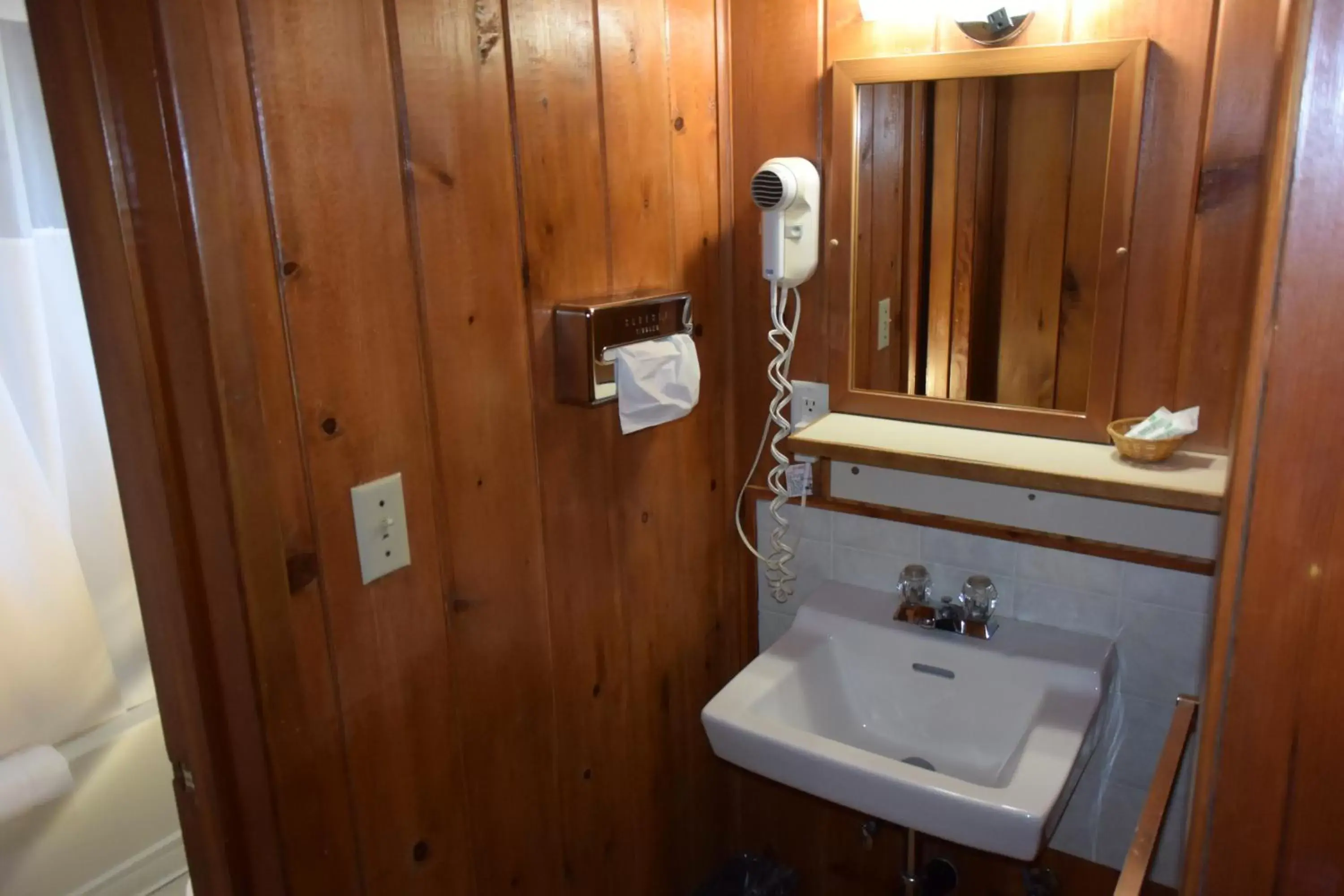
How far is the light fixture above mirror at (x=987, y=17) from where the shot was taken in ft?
4.11

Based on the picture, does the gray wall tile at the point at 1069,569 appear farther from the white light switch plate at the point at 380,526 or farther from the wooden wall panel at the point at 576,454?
the white light switch plate at the point at 380,526

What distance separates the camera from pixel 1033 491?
140 centimetres

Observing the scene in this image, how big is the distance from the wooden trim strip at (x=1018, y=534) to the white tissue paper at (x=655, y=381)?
376 millimetres

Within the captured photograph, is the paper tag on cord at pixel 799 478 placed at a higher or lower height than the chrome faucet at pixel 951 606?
higher

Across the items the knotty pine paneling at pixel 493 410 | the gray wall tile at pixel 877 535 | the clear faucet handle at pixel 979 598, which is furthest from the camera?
the gray wall tile at pixel 877 535

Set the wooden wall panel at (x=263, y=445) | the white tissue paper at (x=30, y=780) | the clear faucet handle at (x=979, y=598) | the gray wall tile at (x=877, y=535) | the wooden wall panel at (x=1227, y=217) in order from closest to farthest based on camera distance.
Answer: the wooden wall panel at (x=263, y=445) → the wooden wall panel at (x=1227, y=217) → the clear faucet handle at (x=979, y=598) → the gray wall tile at (x=877, y=535) → the white tissue paper at (x=30, y=780)

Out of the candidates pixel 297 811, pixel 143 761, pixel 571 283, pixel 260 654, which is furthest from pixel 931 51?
pixel 143 761

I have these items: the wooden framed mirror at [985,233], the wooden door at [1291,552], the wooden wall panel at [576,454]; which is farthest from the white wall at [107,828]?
the wooden door at [1291,552]

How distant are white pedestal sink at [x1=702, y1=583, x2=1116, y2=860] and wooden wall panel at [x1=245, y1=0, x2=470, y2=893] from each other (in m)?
0.45

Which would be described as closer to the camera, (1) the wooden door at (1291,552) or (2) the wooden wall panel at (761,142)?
(1) the wooden door at (1291,552)

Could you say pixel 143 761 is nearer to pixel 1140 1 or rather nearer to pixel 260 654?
pixel 260 654

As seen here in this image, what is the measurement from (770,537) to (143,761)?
1501 mm

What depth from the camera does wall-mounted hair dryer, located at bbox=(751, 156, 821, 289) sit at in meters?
1.39

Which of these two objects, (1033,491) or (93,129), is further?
(1033,491)
